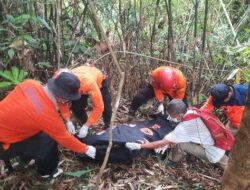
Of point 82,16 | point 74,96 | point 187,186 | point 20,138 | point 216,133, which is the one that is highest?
point 82,16

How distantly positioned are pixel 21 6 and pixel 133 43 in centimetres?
139

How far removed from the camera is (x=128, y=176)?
150 inches

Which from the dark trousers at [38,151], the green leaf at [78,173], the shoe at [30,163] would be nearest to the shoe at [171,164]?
the green leaf at [78,173]

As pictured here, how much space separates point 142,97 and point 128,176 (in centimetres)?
128

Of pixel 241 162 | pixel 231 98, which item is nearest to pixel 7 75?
pixel 231 98

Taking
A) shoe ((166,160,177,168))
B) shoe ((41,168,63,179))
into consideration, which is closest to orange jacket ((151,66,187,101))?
shoe ((166,160,177,168))

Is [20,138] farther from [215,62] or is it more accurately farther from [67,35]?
[215,62]

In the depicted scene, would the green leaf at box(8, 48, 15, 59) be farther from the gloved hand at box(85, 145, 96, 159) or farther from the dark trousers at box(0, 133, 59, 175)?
the gloved hand at box(85, 145, 96, 159)

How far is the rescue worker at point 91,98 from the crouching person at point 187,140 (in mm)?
459

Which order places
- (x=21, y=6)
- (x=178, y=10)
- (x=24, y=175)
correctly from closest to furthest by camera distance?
(x=24, y=175) < (x=21, y=6) < (x=178, y=10)

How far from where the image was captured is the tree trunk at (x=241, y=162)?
1721 millimetres

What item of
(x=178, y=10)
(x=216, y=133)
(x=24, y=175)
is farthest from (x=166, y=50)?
(x=24, y=175)

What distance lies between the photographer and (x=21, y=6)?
4117mm

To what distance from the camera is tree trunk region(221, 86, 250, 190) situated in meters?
1.72
